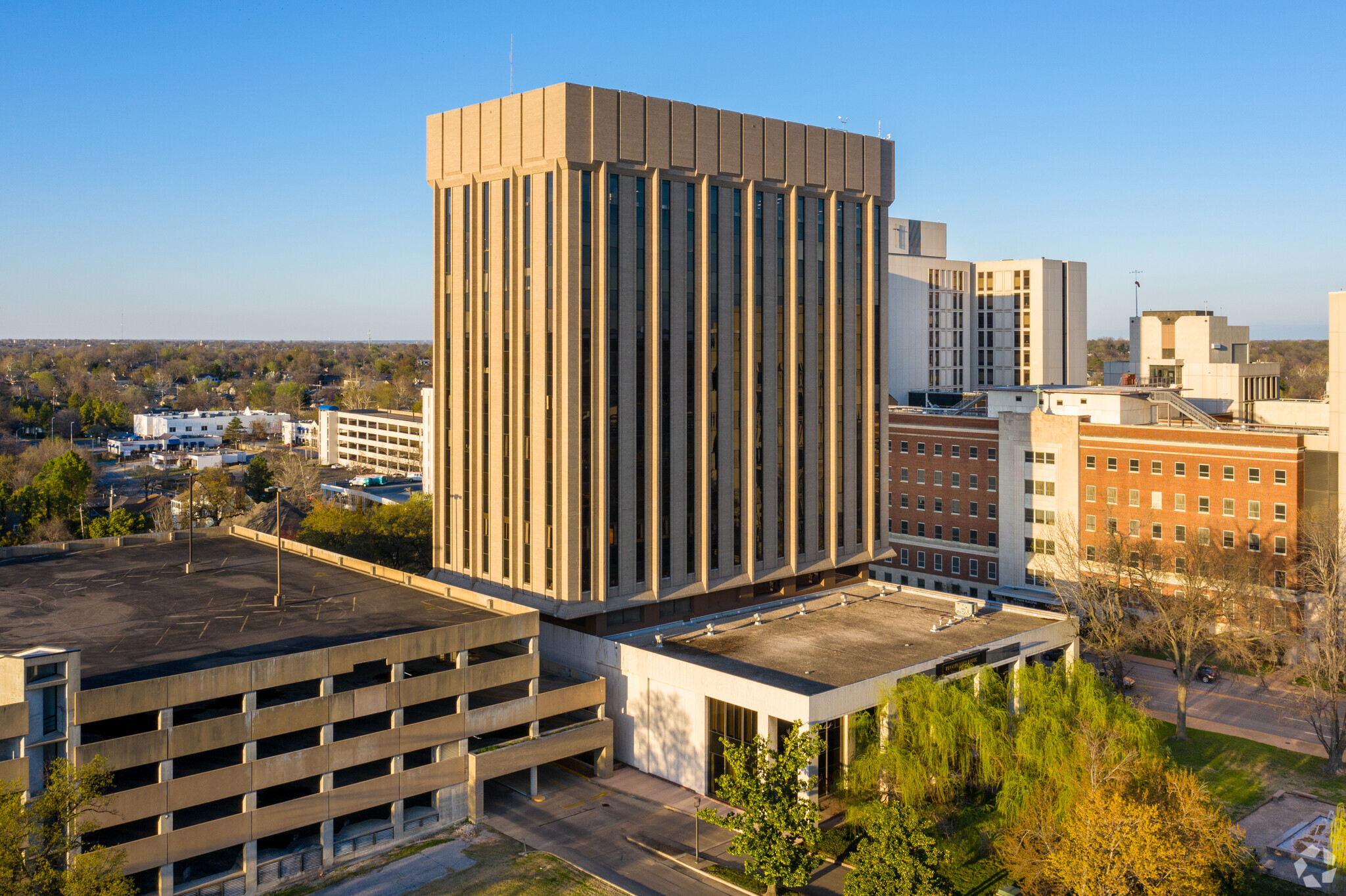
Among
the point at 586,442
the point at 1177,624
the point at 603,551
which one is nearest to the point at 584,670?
the point at 603,551

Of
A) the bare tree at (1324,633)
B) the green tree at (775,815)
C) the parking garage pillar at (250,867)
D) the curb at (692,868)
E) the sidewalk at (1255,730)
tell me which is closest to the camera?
the green tree at (775,815)

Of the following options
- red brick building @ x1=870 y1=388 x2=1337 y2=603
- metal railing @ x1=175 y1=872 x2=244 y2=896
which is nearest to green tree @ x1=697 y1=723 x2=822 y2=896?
metal railing @ x1=175 y1=872 x2=244 y2=896

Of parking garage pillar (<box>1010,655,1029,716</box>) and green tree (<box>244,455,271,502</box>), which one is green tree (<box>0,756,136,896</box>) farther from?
green tree (<box>244,455,271,502</box>)

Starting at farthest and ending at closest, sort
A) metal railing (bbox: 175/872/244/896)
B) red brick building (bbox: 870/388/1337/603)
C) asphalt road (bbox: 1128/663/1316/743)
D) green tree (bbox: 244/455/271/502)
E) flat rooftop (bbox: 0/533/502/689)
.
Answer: green tree (bbox: 244/455/271/502) → red brick building (bbox: 870/388/1337/603) → asphalt road (bbox: 1128/663/1316/743) → flat rooftop (bbox: 0/533/502/689) → metal railing (bbox: 175/872/244/896)

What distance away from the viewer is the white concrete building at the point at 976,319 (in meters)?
126

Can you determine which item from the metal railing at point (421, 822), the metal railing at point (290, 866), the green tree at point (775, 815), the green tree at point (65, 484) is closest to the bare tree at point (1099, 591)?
the green tree at point (775, 815)

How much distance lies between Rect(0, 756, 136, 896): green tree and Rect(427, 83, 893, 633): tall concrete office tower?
26481mm

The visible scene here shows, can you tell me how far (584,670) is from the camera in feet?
198

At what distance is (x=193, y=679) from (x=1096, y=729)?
39036 millimetres

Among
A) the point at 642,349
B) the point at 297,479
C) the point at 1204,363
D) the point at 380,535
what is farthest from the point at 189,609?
the point at 1204,363

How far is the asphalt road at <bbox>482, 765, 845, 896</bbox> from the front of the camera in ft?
147

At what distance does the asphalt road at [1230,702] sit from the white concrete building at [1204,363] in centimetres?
3881

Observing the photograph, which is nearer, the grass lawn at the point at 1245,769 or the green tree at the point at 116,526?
the grass lawn at the point at 1245,769

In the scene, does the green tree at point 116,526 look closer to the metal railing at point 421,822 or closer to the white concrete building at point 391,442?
the metal railing at point 421,822
